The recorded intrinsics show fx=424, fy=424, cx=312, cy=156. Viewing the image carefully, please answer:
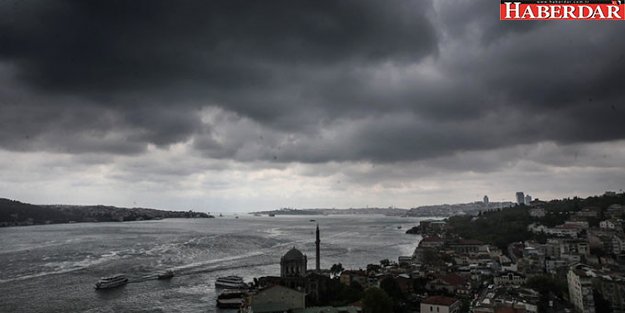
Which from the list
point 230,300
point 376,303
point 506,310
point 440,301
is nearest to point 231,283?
point 230,300

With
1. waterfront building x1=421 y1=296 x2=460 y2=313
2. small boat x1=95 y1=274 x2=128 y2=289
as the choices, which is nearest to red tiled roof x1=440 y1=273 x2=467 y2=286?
waterfront building x1=421 y1=296 x2=460 y2=313

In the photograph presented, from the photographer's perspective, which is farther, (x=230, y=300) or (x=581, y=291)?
(x=230, y=300)

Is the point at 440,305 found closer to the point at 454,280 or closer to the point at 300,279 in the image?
the point at 454,280

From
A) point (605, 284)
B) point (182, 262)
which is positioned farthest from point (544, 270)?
point (182, 262)

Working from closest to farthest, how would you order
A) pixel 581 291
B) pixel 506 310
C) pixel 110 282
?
pixel 506 310 → pixel 581 291 → pixel 110 282

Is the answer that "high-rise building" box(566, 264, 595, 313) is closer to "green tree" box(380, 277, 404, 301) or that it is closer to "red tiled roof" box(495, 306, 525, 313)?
"red tiled roof" box(495, 306, 525, 313)

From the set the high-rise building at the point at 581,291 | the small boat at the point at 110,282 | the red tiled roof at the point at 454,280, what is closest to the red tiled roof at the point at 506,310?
the high-rise building at the point at 581,291

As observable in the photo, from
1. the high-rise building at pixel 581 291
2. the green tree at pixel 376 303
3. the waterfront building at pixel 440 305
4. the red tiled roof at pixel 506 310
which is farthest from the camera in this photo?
the high-rise building at pixel 581 291

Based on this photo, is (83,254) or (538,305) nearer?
(538,305)

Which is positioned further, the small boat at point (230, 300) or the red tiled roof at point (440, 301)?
the small boat at point (230, 300)

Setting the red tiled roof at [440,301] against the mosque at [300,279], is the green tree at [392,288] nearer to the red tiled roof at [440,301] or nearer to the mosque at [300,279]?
the red tiled roof at [440,301]

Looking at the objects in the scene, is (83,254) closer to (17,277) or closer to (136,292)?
(17,277)
